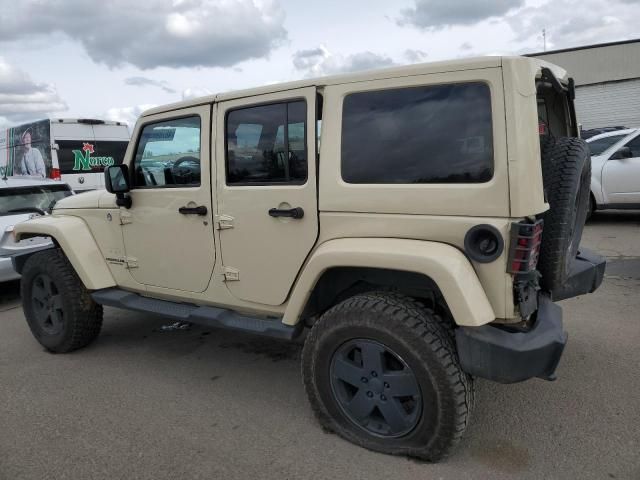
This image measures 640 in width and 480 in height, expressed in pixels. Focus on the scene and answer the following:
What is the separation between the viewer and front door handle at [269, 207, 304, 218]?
285cm

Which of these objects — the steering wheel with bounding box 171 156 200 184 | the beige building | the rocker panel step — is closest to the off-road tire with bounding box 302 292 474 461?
the rocker panel step

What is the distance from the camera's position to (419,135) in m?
2.54

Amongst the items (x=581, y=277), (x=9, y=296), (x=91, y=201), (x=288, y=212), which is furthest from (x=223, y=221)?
(x=9, y=296)

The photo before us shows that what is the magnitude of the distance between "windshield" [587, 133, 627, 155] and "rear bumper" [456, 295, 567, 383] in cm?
728

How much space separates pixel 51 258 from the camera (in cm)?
421

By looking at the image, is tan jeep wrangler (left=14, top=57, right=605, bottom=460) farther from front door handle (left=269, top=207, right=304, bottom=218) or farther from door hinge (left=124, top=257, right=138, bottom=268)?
door hinge (left=124, top=257, right=138, bottom=268)

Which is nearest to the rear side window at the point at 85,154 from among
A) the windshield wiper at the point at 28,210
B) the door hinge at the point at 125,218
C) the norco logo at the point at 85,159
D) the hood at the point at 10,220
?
the norco logo at the point at 85,159

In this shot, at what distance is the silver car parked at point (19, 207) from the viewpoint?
19.3 feet

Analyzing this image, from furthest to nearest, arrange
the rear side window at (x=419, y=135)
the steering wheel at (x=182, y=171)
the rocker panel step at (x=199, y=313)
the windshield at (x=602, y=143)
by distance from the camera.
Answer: the windshield at (x=602, y=143), the steering wheel at (x=182, y=171), the rocker panel step at (x=199, y=313), the rear side window at (x=419, y=135)

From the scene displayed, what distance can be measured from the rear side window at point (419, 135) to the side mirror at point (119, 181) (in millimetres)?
1800

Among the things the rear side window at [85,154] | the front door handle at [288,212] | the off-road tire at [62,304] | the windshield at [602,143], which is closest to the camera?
the front door handle at [288,212]

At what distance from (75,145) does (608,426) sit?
1176 centimetres

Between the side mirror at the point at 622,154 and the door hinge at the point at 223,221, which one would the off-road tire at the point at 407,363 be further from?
the side mirror at the point at 622,154

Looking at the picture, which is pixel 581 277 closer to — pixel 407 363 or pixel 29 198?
pixel 407 363
